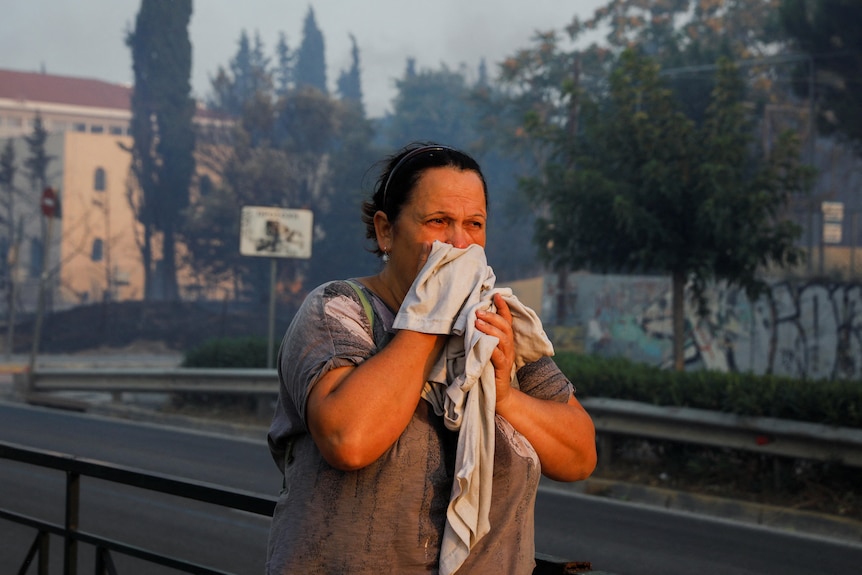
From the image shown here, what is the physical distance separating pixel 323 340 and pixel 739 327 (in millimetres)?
25361

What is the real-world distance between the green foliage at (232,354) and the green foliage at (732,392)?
7.01m

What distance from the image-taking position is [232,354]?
1748 centimetres

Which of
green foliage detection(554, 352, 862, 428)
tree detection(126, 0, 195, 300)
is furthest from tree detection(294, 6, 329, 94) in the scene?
green foliage detection(554, 352, 862, 428)

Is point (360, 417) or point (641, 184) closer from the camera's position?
point (360, 417)

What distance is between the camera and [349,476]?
6.03ft

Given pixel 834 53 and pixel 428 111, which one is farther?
pixel 428 111

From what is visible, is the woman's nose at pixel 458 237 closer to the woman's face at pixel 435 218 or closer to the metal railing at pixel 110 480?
the woman's face at pixel 435 218

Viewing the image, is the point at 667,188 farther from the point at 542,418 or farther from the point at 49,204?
the point at 49,204

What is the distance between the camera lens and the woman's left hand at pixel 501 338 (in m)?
1.82

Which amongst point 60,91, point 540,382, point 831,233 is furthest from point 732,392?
point 60,91

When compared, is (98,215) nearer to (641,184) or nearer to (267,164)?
(267,164)

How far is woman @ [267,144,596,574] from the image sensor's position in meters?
1.80

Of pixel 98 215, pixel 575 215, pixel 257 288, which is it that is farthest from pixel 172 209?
pixel 575 215

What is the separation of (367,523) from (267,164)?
144ft
